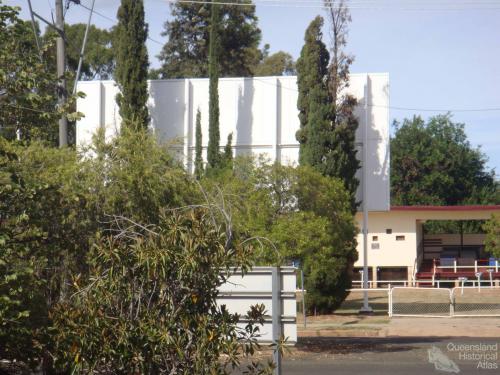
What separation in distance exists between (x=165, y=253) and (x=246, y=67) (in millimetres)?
51028

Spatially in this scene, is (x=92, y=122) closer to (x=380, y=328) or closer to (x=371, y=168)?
(x=371, y=168)

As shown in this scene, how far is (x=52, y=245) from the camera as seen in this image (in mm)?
10000

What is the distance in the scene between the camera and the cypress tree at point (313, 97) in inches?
1155

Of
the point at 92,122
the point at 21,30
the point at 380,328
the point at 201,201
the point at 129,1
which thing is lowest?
the point at 380,328

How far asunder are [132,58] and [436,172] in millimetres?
38160

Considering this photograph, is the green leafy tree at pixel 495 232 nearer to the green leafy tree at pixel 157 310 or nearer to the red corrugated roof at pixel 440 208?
the red corrugated roof at pixel 440 208

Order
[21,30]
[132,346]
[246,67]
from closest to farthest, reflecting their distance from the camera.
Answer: [132,346] → [21,30] → [246,67]

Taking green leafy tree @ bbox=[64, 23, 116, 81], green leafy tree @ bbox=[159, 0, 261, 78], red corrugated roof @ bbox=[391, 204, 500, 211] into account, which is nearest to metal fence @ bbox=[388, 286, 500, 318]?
red corrugated roof @ bbox=[391, 204, 500, 211]

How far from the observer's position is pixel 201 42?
177 feet

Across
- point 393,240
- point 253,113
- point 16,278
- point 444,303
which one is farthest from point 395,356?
point 393,240

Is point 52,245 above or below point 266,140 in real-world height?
below

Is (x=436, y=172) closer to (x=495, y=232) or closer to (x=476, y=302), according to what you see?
(x=495, y=232)

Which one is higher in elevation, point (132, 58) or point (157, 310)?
point (132, 58)

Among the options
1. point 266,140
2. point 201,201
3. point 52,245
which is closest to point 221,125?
point 266,140
